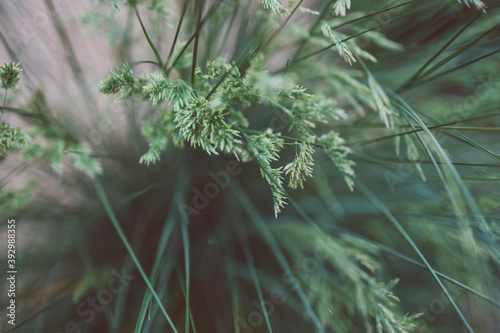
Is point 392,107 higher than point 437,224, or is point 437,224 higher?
point 392,107

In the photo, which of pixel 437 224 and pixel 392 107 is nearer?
pixel 392 107

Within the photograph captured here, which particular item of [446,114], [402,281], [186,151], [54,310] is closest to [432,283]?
[402,281]

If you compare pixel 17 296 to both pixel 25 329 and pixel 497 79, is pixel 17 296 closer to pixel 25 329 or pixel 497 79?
pixel 25 329

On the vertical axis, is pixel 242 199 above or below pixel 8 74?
below

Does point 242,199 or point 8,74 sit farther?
point 242,199

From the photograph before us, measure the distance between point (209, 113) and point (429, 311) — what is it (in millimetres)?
506

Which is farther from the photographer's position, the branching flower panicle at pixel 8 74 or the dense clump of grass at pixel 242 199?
the dense clump of grass at pixel 242 199

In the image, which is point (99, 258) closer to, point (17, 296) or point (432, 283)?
point (17, 296)

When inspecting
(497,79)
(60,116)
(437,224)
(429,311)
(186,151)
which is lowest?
(429,311)

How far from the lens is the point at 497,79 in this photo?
491 millimetres

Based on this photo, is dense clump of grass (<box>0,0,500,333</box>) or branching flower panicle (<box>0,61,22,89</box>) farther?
dense clump of grass (<box>0,0,500,333</box>)

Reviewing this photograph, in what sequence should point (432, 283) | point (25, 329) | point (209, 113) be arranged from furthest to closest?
point (432, 283), point (25, 329), point (209, 113)

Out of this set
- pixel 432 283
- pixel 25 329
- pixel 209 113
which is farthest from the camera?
pixel 432 283

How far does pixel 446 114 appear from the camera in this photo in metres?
0.58
